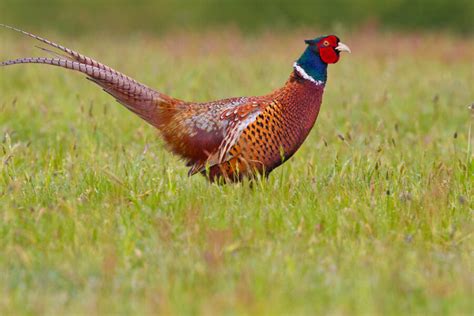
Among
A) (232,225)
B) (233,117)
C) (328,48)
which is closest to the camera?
(232,225)

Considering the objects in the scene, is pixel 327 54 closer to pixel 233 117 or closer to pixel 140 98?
pixel 233 117

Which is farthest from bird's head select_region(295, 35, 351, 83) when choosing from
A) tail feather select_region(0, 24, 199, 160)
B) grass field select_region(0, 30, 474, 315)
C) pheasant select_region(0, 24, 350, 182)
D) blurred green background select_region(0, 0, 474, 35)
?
blurred green background select_region(0, 0, 474, 35)

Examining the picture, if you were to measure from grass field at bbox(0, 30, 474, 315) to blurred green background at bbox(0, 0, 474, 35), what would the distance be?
10.9 m

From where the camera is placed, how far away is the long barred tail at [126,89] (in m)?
6.26

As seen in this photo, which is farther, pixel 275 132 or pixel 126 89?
pixel 126 89

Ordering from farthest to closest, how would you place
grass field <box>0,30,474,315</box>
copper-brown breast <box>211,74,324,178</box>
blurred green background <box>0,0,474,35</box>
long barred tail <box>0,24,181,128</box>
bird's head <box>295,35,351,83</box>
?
blurred green background <box>0,0,474,35</box>
bird's head <box>295,35,351,83</box>
long barred tail <box>0,24,181,128</box>
copper-brown breast <box>211,74,324,178</box>
grass field <box>0,30,474,315</box>

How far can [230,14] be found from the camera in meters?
20.7

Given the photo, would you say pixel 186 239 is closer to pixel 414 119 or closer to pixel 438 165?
pixel 438 165

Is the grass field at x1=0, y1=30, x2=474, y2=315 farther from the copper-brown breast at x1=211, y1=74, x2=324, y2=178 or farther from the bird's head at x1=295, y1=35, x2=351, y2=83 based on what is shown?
the bird's head at x1=295, y1=35, x2=351, y2=83

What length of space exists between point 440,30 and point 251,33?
13.0 ft

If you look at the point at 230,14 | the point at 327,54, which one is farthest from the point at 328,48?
the point at 230,14

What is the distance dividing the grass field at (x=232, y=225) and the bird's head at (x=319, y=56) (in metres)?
0.65

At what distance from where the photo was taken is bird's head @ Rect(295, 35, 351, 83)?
6.39m

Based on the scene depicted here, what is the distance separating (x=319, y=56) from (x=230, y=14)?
47.5 feet
